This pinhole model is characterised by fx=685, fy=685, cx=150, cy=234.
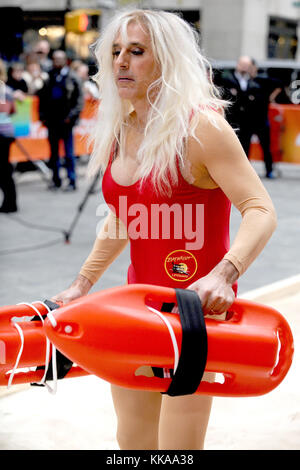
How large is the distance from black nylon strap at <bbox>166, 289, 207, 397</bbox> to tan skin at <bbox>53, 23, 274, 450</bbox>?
37 mm

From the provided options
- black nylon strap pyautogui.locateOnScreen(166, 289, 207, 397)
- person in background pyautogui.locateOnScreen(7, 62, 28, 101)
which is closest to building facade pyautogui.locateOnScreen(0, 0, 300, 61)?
person in background pyautogui.locateOnScreen(7, 62, 28, 101)

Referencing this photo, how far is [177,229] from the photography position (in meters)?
2.04

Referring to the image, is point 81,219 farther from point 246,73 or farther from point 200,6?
point 200,6

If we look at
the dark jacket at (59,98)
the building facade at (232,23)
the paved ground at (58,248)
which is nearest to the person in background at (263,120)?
the paved ground at (58,248)

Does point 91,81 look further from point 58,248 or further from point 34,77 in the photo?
point 58,248

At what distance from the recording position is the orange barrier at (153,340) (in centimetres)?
171

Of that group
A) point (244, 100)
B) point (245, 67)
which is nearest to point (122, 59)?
point (244, 100)

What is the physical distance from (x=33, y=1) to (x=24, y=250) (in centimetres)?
2490

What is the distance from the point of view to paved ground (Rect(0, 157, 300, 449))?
123 inches

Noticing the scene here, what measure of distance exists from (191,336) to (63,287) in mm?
3781

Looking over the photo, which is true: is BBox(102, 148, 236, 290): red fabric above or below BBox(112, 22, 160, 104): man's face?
below

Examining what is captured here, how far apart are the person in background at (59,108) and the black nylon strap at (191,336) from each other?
344 inches

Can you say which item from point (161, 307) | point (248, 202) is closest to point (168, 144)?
point (248, 202)

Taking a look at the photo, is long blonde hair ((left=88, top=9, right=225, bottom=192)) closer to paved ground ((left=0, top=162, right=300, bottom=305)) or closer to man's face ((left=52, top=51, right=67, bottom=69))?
paved ground ((left=0, top=162, right=300, bottom=305))
